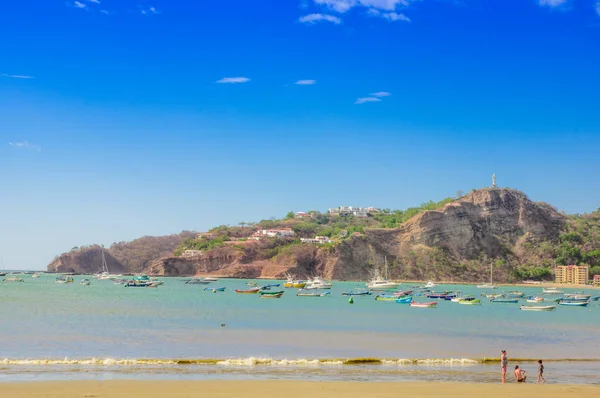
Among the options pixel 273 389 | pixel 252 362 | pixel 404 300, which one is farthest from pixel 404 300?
pixel 273 389

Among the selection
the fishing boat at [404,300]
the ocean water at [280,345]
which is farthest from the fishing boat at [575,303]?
the ocean water at [280,345]

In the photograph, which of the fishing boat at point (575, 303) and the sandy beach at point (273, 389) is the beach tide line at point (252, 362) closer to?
the sandy beach at point (273, 389)

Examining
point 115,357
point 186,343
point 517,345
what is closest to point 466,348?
point 517,345

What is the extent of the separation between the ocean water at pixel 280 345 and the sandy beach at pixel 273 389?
6.34 ft

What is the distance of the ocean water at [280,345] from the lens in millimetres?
29312

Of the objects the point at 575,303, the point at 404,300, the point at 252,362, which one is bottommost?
the point at 575,303

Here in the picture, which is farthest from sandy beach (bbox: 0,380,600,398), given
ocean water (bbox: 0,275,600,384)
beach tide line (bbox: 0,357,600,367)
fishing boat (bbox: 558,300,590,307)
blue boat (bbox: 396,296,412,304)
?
fishing boat (bbox: 558,300,590,307)

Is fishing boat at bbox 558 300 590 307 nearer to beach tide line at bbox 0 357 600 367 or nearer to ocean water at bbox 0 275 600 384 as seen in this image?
ocean water at bbox 0 275 600 384

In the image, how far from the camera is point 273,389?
24.3m

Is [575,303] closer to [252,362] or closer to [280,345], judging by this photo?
[280,345]

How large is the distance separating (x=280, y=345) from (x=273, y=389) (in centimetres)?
1570

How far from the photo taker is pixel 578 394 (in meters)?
24.3

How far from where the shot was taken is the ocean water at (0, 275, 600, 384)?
29312 millimetres

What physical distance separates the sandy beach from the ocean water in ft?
6.34
